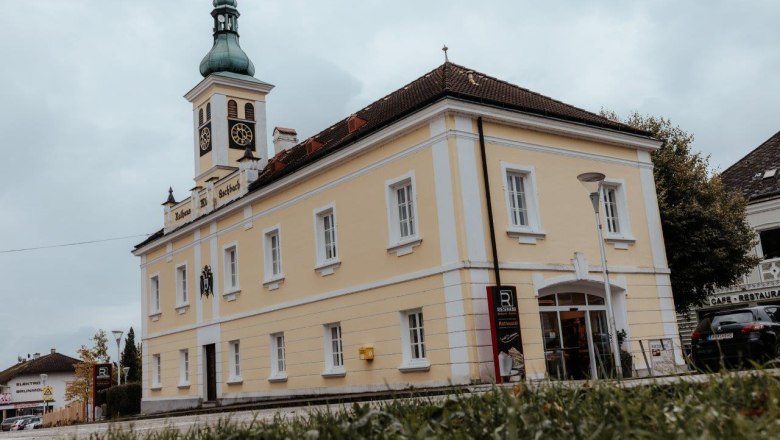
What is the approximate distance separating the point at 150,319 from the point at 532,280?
19983 millimetres

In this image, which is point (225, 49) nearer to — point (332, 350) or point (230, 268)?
point (230, 268)

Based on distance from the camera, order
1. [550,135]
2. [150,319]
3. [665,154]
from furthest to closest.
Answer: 1. [150,319]
2. [665,154]
3. [550,135]

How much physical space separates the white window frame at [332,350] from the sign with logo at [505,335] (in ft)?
18.2

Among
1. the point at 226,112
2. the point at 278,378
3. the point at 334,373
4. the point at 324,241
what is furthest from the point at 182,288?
the point at 334,373

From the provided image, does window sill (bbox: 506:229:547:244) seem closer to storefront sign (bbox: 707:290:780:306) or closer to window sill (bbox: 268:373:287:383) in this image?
window sill (bbox: 268:373:287:383)

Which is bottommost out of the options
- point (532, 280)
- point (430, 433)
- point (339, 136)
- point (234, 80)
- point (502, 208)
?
point (430, 433)

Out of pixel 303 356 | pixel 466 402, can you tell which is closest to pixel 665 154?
pixel 303 356

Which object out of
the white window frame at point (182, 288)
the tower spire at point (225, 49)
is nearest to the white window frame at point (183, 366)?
the white window frame at point (182, 288)

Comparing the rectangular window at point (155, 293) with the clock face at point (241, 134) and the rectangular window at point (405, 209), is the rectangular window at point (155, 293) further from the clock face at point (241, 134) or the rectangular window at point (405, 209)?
the rectangular window at point (405, 209)

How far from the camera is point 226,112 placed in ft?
109

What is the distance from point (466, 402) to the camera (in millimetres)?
5086

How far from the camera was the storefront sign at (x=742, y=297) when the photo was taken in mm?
34000

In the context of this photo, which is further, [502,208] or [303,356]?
[303,356]

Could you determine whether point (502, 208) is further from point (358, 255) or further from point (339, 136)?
point (339, 136)
